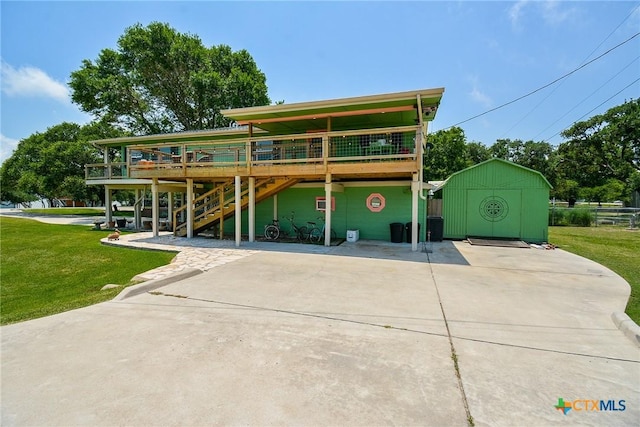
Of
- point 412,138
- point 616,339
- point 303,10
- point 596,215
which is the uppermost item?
point 303,10

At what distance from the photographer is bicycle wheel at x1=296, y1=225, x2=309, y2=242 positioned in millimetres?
12288

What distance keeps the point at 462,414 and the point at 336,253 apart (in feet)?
22.9

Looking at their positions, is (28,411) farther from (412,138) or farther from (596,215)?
(596,215)

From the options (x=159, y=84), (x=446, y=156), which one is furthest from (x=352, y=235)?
(x=159, y=84)

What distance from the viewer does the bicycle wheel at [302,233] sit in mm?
12288

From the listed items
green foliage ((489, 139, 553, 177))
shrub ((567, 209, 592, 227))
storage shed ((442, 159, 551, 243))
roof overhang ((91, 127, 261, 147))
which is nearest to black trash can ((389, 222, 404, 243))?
storage shed ((442, 159, 551, 243))

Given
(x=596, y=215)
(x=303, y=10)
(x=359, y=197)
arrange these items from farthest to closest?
(x=596, y=215) < (x=359, y=197) < (x=303, y=10)

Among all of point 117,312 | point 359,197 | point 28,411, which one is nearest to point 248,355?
point 28,411

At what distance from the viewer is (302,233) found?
12484 mm

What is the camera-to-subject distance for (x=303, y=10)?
1078cm

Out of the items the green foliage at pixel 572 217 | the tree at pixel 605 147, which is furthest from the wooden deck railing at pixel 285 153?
the tree at pixel 605 147

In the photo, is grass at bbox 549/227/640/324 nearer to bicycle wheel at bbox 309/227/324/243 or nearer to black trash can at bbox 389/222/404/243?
black trash can at bbox 389/222/404/243

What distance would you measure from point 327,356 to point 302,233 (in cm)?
937

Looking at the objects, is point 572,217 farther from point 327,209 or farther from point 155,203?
point 155,203
